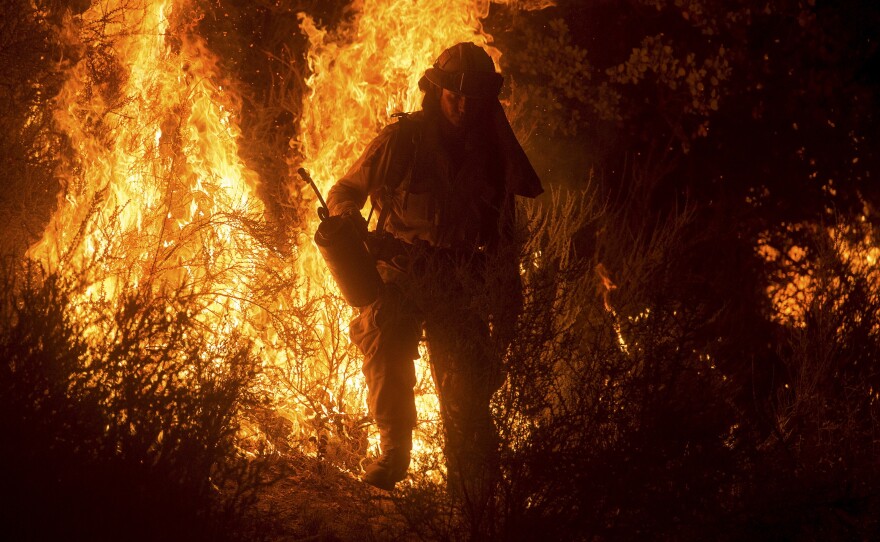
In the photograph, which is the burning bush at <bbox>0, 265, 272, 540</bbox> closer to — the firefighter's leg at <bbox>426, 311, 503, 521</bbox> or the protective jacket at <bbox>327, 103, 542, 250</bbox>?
the firefighter's leg at <bbox>426, 311, 503, 521</bbox>

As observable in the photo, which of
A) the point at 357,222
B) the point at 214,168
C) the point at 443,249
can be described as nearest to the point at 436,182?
the point at 443,249

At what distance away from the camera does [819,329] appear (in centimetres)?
526

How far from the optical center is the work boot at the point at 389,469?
4.68 metres

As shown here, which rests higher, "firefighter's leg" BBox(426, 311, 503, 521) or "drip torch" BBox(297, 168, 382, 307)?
"drip torch" BBox(297, 168, 382, 307)

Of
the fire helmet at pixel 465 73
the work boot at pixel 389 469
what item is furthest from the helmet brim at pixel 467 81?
the work boot at pixel 389 469

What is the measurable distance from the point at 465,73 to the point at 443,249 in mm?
841

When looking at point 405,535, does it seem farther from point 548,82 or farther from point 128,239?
point 548,82

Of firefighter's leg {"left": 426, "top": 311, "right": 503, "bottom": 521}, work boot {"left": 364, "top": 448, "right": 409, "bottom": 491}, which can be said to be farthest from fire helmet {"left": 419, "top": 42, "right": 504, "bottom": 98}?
work boot {"left": 364, "top": 448, "right": 409, "bottom": 491}

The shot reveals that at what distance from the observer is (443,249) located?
195 inches

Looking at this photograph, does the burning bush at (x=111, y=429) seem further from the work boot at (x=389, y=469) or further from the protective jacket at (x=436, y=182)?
the protective jacket at (x=436, y=182)

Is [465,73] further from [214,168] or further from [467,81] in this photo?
[214,168]

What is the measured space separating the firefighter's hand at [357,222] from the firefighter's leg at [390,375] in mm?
266

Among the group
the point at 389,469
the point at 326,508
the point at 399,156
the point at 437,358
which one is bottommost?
the point at 326,508

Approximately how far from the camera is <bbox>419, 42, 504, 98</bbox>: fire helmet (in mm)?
5031
